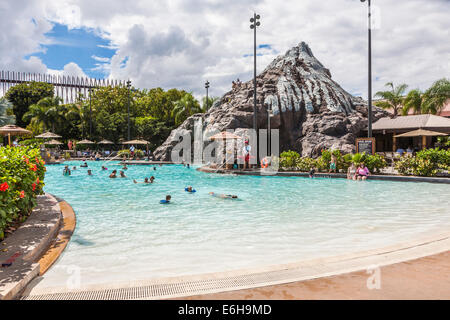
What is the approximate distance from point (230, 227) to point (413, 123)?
27.6 meters

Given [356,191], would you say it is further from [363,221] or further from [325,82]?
[325,82]

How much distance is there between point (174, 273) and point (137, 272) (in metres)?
0.58

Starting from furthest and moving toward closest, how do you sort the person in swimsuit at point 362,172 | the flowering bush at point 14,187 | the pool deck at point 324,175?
the person in swimsuit at point 362,172
the pool deck at point 324,175
the flowering bush at point 14,187

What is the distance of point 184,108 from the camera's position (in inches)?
1960

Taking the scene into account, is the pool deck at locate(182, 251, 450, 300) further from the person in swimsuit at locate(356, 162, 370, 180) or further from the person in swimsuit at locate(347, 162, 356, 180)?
the person in swimsuit at locate(347, 162, 356, 180)

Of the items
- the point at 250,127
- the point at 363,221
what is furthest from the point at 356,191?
the point at 250,127

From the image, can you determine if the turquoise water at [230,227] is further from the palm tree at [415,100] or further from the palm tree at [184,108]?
the palm tree at [184,108]

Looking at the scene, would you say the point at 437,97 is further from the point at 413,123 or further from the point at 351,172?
the point at 351,172

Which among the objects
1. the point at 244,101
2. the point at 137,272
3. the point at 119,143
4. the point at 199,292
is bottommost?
the point at 137,272

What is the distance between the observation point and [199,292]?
3430 mm

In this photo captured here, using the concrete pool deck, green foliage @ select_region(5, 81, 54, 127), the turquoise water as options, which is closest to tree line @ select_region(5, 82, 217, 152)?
green foliage @ select_region(5, 81, 54, 127)

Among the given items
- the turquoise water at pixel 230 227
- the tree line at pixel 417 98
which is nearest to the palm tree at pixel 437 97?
the tree line at pixel 417 98

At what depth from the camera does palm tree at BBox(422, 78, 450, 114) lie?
3316 centimetres

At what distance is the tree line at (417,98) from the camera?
33250mm
